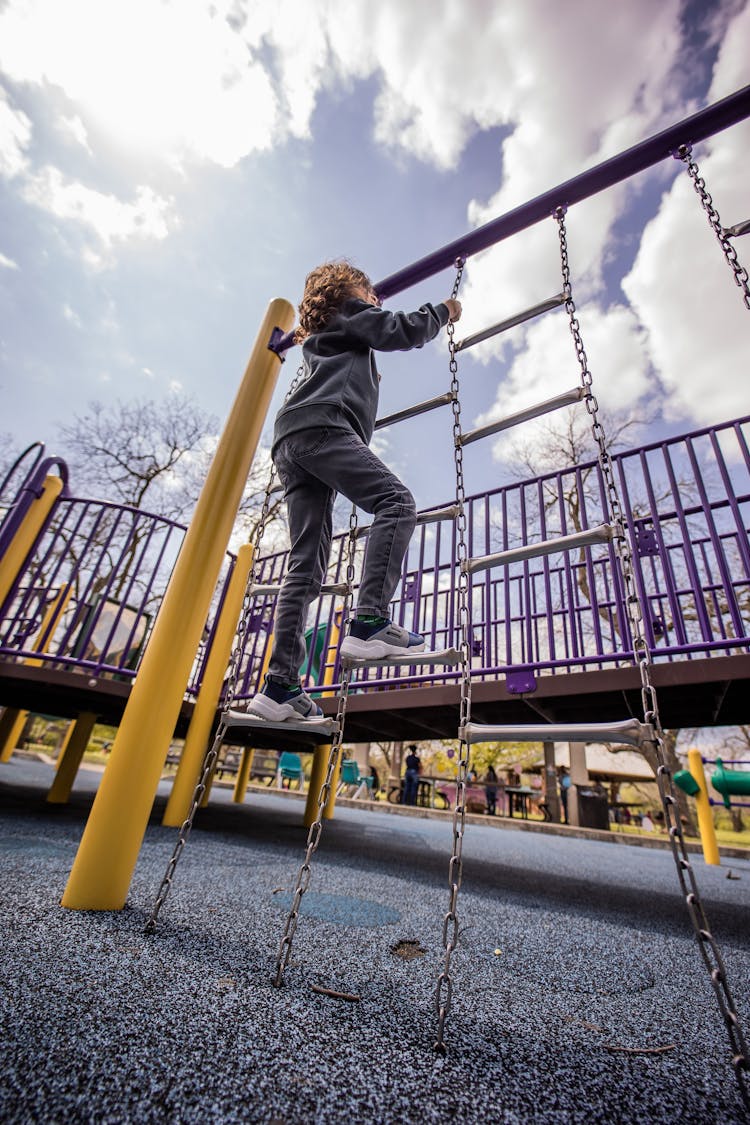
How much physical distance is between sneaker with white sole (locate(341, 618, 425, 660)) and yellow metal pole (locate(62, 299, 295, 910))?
26.6 inches

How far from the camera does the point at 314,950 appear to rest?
4.86 feet

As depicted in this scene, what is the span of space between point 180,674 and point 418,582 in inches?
98.5

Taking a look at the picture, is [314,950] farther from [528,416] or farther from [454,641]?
[454,641]

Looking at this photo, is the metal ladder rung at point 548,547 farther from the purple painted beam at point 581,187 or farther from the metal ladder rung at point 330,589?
the purple painted beam at point 581,187

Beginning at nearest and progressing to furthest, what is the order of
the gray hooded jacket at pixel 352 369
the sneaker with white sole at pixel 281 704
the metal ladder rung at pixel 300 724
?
1. the metal ladder rung at pixel 300 724
2. the sneaker with white sole at pixel 281 704
3. the gray hooded jacket at pixel 352 369

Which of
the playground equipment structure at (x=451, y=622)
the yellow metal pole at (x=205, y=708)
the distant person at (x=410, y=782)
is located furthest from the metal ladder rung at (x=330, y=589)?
the distant person at (x=410, y=782)

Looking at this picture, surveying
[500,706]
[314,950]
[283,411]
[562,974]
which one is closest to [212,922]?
[314,950]

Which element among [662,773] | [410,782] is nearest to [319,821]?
[662,773]

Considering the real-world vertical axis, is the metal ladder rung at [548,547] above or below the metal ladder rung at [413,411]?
below

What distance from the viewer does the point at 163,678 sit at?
72.5 inches

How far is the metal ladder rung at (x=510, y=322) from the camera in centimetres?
214

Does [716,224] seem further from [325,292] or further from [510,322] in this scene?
[325,292]

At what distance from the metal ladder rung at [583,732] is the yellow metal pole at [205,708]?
2.64 m

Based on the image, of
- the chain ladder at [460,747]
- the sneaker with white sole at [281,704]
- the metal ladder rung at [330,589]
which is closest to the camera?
the chain ladder at [460,747]
